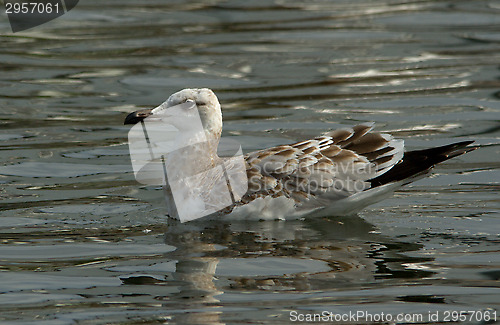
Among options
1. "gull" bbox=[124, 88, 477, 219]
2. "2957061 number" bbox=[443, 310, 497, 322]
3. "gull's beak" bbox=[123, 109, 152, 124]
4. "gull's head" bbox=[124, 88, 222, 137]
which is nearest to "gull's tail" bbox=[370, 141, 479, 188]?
"gull" bbox=[124, 88, 477, 219]

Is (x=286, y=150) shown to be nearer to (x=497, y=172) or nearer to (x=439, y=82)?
(x=497, y=172)

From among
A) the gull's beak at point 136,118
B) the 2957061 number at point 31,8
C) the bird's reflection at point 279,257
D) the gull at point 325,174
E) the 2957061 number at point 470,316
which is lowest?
the bird's reflection at point 279,257

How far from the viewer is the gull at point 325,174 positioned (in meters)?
9.57

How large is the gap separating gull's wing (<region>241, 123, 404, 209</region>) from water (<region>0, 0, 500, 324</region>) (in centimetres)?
29

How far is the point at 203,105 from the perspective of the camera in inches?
395

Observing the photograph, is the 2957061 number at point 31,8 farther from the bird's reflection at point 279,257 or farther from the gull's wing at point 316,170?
the bird's reflection at point 279,257

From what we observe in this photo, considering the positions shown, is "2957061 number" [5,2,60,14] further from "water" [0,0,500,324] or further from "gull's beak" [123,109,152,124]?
"gull's beak" [123,109,152,124]

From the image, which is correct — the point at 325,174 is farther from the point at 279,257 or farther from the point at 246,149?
the point at 246,149

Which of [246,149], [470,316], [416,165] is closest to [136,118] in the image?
[416,165]

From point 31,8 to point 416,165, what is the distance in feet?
41.5

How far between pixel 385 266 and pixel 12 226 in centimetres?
350

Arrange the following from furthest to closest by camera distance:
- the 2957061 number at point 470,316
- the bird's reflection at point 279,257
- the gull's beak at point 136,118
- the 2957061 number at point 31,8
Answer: the 2957061 number at point 31,8
the gull's beak at point 136,118
the bird's reflection at point 279,257
the 2957061 number at point 470,316

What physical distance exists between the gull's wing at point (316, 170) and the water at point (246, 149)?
29 centimetres

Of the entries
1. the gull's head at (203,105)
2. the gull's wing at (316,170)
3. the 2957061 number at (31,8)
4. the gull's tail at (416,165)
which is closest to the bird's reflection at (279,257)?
the gull's wing at (316,170)
